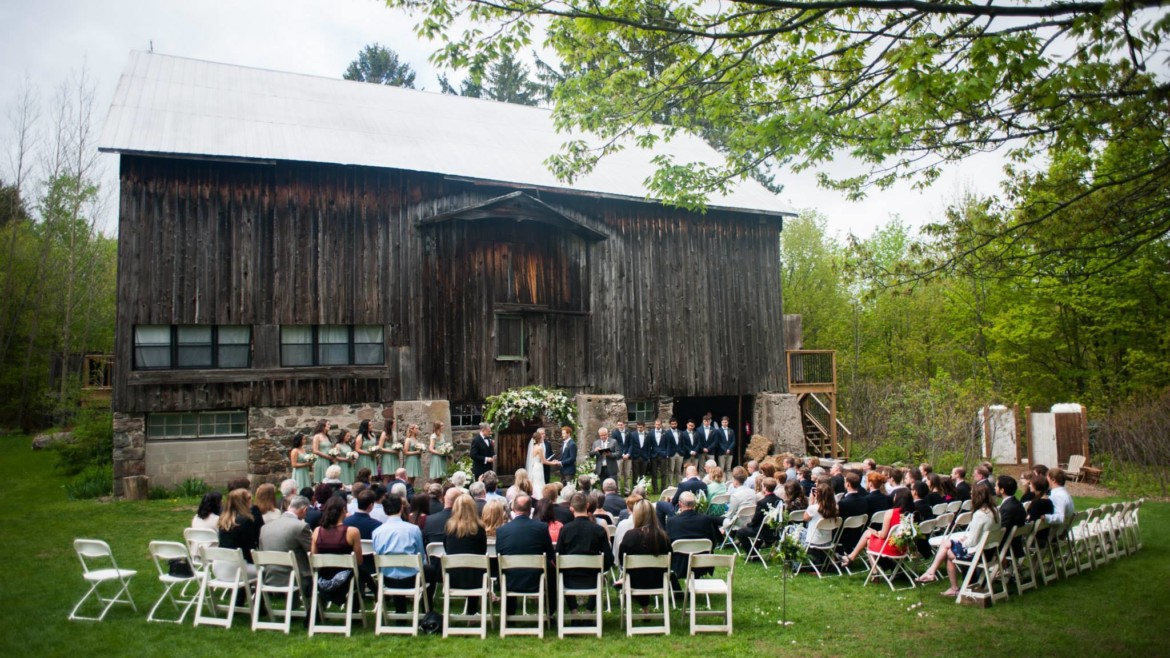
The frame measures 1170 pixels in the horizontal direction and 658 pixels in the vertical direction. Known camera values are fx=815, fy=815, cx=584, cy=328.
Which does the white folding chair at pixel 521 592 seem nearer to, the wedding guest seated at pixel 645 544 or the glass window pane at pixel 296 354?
the wedding guest seated at pixel 645 544

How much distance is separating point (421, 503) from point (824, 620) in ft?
14.3

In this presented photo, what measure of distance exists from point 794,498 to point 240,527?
22.5 ft

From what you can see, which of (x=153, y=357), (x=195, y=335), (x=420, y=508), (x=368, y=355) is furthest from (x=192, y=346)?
(x=420, y=508)

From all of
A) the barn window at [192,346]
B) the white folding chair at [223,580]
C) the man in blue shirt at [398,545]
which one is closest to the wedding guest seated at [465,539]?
the man in blue shirt at [398,545]

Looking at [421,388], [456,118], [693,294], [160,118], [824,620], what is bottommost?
[824,620]

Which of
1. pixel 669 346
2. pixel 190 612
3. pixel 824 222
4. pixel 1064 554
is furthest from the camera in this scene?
pixel 824 222

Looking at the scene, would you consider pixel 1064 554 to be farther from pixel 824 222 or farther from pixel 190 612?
pixel 824 222

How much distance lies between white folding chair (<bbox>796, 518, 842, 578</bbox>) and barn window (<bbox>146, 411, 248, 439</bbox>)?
12.2m

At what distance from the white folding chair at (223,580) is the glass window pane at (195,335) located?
32.4ft

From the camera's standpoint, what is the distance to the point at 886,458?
2406 cm

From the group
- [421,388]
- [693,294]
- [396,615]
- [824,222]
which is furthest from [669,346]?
[824,222]

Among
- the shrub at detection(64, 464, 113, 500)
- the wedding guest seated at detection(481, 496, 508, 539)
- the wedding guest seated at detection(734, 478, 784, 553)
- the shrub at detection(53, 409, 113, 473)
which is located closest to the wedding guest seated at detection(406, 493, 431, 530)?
the wedding guest seated at detection(481, 496, 508, 539)

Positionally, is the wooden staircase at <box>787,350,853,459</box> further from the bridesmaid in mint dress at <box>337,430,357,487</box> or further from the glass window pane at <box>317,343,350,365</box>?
the bridesmaid in mint dress at <box>337,430,357,487</box>

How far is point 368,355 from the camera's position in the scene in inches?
722
